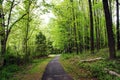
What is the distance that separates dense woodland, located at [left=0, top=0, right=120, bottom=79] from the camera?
18000 millimetres

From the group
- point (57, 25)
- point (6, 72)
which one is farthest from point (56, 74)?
point (57, 25)

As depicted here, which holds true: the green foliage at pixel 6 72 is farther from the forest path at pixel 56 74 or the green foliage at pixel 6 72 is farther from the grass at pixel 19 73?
the forest path at pixel 56 74

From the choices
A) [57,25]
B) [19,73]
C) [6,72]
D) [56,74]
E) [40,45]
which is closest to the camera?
[56,74]

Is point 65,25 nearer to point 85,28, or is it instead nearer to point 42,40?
point 85,28

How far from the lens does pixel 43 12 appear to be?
21.3 meters

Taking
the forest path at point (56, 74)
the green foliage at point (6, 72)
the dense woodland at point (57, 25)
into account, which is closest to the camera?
the forest path at point (56, 74)

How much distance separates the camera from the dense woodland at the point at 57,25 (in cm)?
1800

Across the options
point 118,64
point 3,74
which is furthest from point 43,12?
point 118,64

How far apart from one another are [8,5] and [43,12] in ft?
14.5

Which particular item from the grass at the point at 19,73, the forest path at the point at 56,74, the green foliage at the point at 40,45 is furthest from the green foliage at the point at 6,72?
the green foliage at the point at 40,45

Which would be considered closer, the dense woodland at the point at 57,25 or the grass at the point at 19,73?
the grass at the point at 19,73

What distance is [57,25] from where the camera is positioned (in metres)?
38.5

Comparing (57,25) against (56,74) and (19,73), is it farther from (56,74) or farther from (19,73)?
(56,74)

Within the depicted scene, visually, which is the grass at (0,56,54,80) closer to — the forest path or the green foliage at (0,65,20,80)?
the green foliage at (0,65,20,80)
